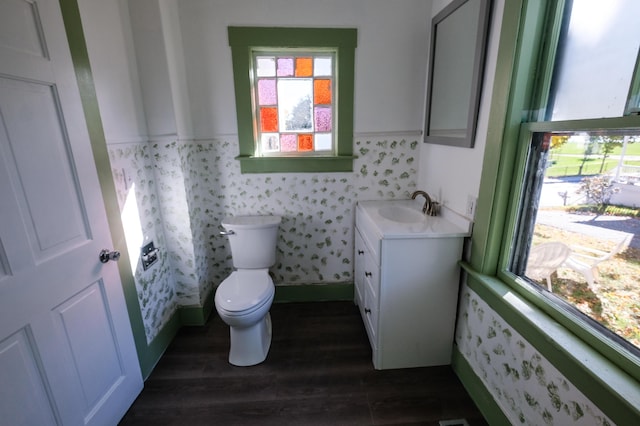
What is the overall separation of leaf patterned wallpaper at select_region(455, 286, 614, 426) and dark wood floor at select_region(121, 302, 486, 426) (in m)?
0.24

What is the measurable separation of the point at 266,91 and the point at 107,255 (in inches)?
57.4

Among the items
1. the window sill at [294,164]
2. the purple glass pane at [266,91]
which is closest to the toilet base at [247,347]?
the window sill at [294,164]

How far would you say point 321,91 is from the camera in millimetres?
2139

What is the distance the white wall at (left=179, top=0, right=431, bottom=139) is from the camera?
1.93m

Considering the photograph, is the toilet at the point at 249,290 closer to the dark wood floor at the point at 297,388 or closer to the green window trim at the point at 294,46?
the dark wood floor at the point at 297,388

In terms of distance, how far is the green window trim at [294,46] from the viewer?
196 centimetres

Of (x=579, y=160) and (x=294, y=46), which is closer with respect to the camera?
(x=579, y=160)

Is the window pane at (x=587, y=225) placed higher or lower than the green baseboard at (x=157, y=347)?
higher

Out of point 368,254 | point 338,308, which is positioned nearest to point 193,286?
point 338,308

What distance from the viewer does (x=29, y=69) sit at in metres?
1.03

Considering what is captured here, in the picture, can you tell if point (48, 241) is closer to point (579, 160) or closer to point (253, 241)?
point (253, 241)

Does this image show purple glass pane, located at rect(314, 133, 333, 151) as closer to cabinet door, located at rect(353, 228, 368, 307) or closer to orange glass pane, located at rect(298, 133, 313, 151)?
orange glass pane, located at rect(298, 133, 313, 151)

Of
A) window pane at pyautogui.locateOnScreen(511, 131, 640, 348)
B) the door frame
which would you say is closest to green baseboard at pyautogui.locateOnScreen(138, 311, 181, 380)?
the door frame

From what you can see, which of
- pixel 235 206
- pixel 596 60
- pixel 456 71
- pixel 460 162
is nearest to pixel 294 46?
pixel 456 71
